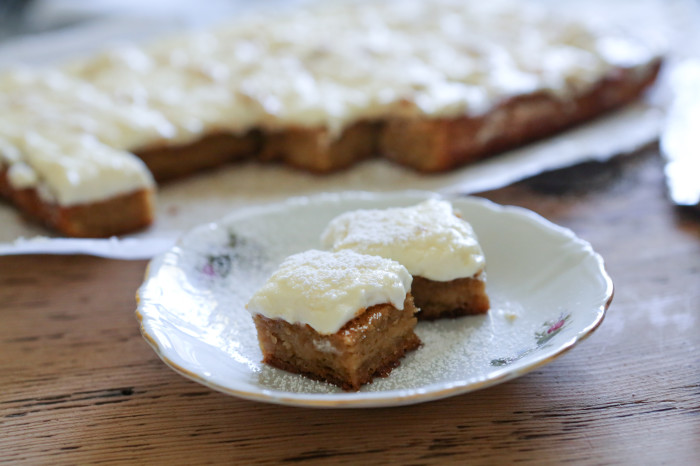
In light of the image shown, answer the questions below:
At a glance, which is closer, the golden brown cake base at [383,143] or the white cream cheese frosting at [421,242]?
the white cream cheese frosting at [421,242]

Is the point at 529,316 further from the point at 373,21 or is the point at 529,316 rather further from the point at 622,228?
the point at 373,21

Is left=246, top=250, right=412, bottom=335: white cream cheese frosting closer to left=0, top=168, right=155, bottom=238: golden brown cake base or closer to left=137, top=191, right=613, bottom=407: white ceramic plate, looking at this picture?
left=137, top=191, right=613, bottom=407: white ceramic plate

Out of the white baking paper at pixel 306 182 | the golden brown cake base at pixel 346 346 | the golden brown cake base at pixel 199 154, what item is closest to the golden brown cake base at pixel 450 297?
the golden brown cake base at pixel 346 346

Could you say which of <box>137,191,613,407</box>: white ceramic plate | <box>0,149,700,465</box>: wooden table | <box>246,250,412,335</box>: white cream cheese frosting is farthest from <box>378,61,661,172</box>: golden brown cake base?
<box>246,250,412,335</box>: white cream cheese frosting

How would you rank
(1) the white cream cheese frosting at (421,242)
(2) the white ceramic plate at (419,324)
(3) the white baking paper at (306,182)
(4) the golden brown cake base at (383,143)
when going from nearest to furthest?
(2) the white ceramic plate at (419,324), (1) the white cream cheese frosting at (421,242), (3) the white baking paper at (306,182), (4) the golden brown cake base at (383,143)

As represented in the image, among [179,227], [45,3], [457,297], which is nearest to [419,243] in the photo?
[457,297]

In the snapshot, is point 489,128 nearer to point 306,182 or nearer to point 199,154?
point 306,182

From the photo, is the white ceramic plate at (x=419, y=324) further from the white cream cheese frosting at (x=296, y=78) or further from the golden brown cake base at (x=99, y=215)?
the white cream cheese frosting at (x=296, y=78)
